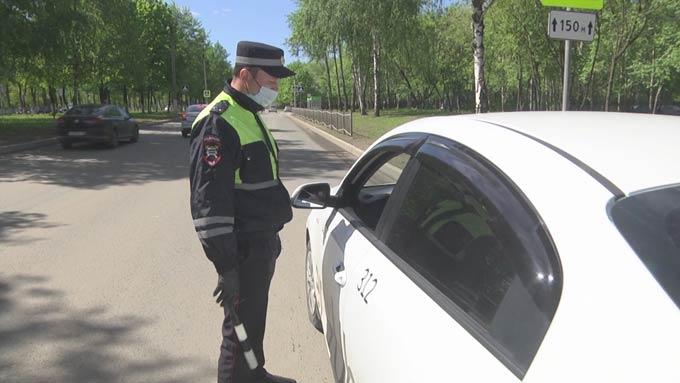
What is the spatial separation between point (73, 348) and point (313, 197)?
6.62ft

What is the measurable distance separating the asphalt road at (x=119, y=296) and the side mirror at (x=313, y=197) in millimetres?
1088

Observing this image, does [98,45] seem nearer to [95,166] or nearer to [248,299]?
[95,166]

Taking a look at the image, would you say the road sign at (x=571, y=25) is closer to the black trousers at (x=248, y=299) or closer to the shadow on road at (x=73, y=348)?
the black trousers at (x=248, y=299)

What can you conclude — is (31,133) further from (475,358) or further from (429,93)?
(429,93)

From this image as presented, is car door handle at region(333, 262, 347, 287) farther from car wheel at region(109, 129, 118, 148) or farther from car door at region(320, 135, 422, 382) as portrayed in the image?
car wheel at region(109, 129, 118, 148)

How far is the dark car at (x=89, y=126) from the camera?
61.2ft

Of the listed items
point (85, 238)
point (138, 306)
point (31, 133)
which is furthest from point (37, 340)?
point (31, 133)

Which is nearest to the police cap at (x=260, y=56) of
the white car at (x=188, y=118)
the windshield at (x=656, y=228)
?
the windshield at (x=656, y=228)

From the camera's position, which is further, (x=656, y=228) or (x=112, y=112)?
(x=112, y=112)

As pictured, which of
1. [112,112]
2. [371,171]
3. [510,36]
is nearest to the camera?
[371,171]

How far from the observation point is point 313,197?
3.21 meters

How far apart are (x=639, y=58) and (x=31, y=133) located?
127 feet

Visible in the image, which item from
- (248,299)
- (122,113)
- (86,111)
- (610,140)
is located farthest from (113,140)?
(610,140)

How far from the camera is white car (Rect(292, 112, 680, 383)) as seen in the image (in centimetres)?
121
